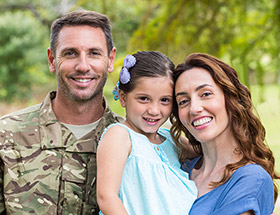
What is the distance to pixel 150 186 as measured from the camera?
1.76m

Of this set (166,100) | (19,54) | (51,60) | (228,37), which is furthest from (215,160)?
(19,54)

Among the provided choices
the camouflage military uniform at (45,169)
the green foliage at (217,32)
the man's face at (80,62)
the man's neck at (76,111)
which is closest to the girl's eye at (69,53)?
the man's face at (80,62)

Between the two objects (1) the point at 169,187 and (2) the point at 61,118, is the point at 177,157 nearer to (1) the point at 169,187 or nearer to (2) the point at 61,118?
(1) the point at 169,187

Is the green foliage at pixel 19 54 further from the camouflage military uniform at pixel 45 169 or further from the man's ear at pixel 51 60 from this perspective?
the camouflage military uniform at pixel 45 169

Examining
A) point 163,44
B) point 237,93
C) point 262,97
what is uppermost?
point 163,44

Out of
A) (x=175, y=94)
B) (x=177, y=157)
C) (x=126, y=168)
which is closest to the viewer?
(x=126, y=168)

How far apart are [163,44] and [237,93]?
1739 millimetres

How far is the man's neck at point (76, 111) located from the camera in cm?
208

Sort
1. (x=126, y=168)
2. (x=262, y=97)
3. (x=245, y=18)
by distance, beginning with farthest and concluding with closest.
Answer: (x=245, y=18) < (x=262, y=97) < (x=126, y=168)

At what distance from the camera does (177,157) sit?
206 centimetres

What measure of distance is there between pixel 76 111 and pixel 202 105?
64 cm

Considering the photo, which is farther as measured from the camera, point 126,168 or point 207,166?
point 207,166

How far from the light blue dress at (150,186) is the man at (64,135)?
0.96 feet

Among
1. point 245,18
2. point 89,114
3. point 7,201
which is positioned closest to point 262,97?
point 245,18
